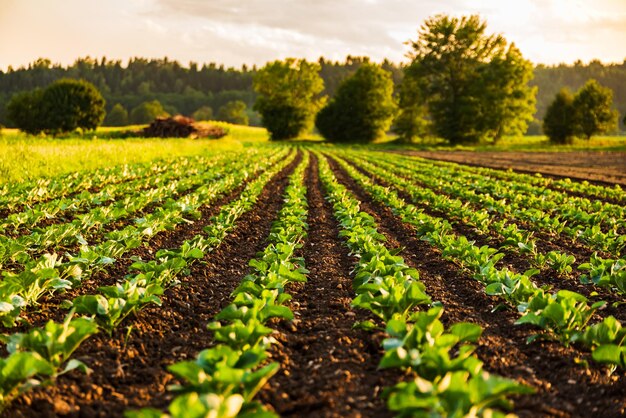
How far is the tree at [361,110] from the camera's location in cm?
7106

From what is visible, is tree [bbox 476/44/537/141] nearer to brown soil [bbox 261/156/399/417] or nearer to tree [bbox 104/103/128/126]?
brown soil [bbox 261/156/399/417]

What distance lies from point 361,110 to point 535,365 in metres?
69.0

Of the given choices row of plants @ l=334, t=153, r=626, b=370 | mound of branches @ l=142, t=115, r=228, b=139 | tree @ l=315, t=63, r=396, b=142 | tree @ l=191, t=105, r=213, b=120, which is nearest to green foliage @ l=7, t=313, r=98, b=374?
row of plants @ l=334, t=153, r=626, b=370

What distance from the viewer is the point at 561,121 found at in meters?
65.4

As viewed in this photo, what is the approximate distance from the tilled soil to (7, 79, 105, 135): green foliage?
64.7 m

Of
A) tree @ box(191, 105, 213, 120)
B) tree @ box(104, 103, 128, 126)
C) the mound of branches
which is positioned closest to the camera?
the mound of branches

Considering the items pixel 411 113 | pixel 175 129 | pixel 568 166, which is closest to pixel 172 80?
pixel 411 113

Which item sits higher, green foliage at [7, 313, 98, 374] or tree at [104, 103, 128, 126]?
tree at [104, 103, 128, 126]

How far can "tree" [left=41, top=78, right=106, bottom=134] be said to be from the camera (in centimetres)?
6247

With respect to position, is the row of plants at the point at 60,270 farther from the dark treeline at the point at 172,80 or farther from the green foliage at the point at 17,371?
the dark treeline at the point at 172,80

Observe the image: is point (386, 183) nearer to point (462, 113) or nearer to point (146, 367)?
point (146, 367)

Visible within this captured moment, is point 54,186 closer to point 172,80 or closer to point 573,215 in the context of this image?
point 573,215

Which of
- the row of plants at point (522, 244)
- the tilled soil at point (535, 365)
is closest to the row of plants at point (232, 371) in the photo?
the tilled soil at point (535, 365)

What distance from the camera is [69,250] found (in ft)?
23.3
